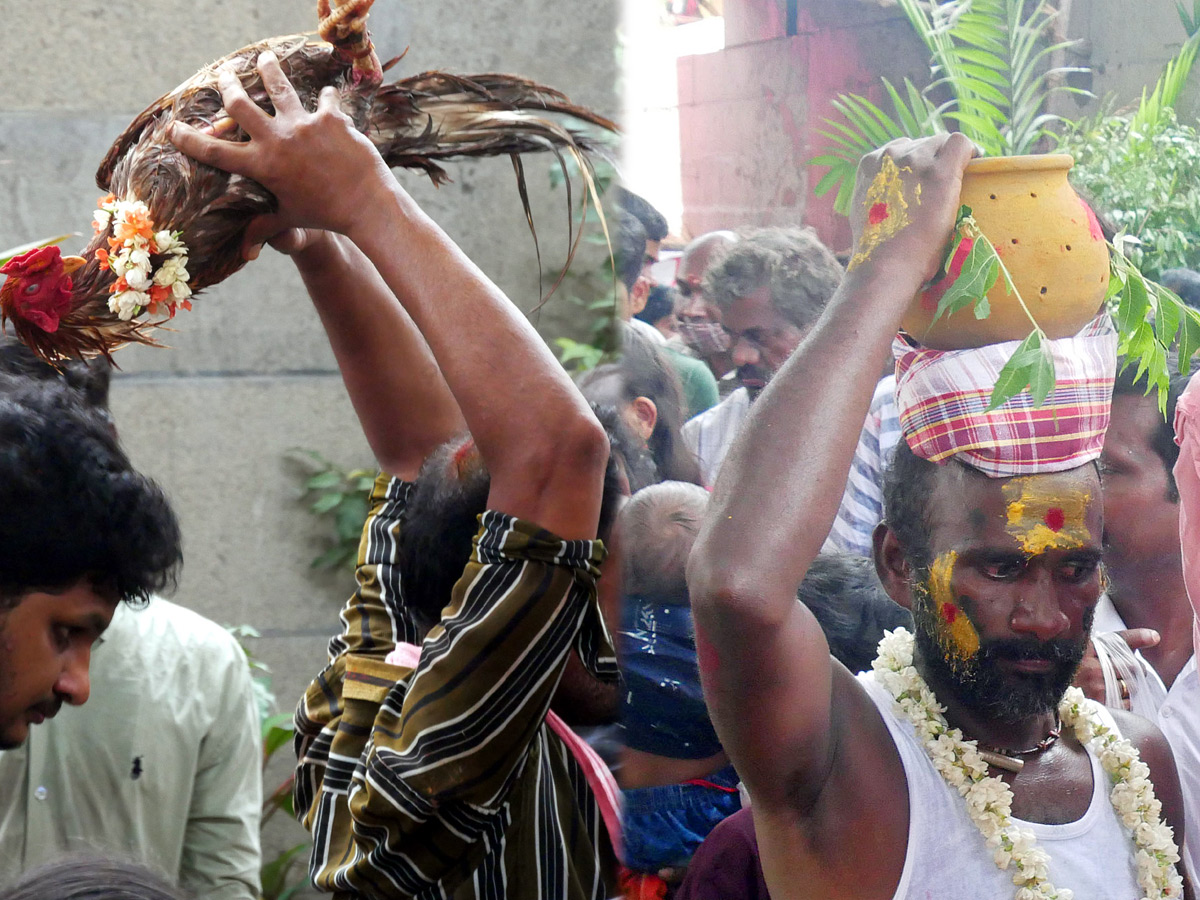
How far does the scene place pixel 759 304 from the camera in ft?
4.83

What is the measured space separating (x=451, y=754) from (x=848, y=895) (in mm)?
454

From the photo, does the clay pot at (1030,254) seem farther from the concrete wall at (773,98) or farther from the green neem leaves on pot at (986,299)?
the concrete wall at (773,98)

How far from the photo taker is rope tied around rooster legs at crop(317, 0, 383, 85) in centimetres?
146

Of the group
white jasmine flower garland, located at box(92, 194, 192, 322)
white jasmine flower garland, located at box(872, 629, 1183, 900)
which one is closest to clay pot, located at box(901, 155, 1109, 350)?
white jasmine flower garland, located at box(872, 629, 1183, 900)

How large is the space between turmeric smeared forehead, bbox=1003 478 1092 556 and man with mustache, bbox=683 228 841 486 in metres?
0.29

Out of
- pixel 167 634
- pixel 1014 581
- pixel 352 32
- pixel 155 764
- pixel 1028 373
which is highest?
Result: pixel 352 32

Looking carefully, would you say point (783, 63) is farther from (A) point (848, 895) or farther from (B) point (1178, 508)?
(A) point (848, 895)

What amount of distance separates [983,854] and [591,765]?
21.9 inches

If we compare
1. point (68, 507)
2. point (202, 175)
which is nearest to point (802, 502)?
point (202, 175)

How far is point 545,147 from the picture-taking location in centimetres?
165

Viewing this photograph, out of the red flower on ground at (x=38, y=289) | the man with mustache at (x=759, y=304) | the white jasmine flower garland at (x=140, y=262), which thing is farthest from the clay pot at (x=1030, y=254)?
the red flower on ground at (x=38, y=289)

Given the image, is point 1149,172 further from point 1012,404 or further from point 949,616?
point 949,616

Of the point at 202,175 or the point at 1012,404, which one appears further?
the point at 202,175

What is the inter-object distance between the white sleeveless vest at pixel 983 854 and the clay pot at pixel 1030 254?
481 mm
